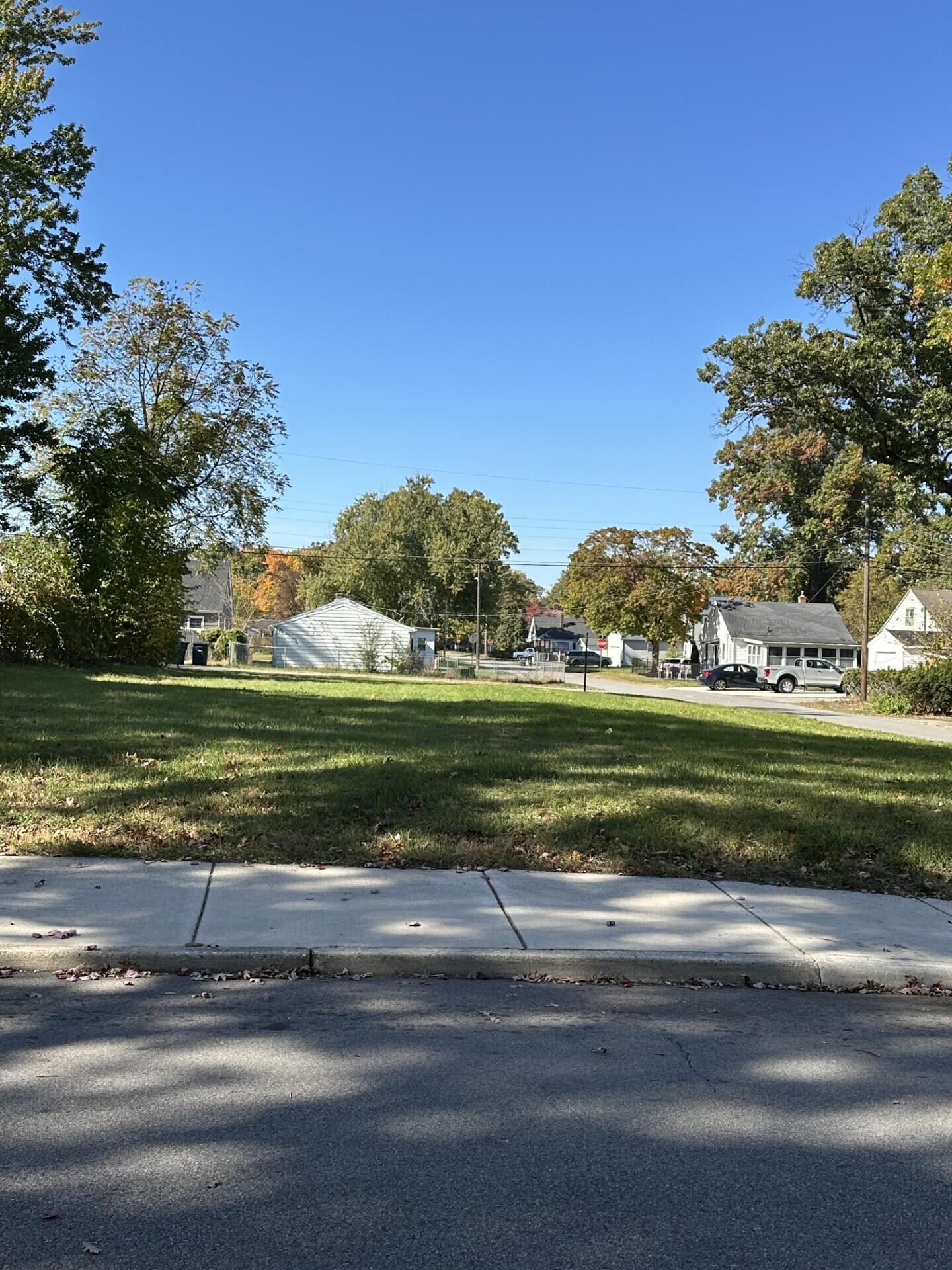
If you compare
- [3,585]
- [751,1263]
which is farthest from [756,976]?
[3,585]

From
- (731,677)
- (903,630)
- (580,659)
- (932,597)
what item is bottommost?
(731,677)

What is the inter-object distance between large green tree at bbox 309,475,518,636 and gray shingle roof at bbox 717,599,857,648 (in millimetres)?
24385

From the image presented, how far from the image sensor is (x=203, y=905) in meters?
6.52

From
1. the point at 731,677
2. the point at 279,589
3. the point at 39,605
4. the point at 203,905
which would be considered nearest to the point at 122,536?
the point at 39,605

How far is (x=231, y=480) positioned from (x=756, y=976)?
136 ft

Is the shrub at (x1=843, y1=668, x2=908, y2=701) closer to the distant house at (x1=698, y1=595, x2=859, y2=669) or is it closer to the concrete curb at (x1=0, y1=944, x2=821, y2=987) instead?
the distant house at (x1=698, y1=595, x2=859, y2=669)

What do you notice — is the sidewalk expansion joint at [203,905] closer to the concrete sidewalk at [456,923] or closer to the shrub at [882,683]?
the concrete sidewalk at [456,923]

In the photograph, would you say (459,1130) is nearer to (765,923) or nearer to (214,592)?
(765,923)

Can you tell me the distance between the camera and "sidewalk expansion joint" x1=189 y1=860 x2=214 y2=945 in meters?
5.87

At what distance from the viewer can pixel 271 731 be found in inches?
508

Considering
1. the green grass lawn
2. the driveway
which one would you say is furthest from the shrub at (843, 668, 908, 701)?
the green grass lawn

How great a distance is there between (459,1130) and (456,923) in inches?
102

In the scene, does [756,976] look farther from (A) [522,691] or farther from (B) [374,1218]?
(A) [522,691]

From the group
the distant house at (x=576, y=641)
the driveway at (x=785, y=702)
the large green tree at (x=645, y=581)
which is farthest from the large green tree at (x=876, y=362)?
the distant house at (x=576, y=641)
